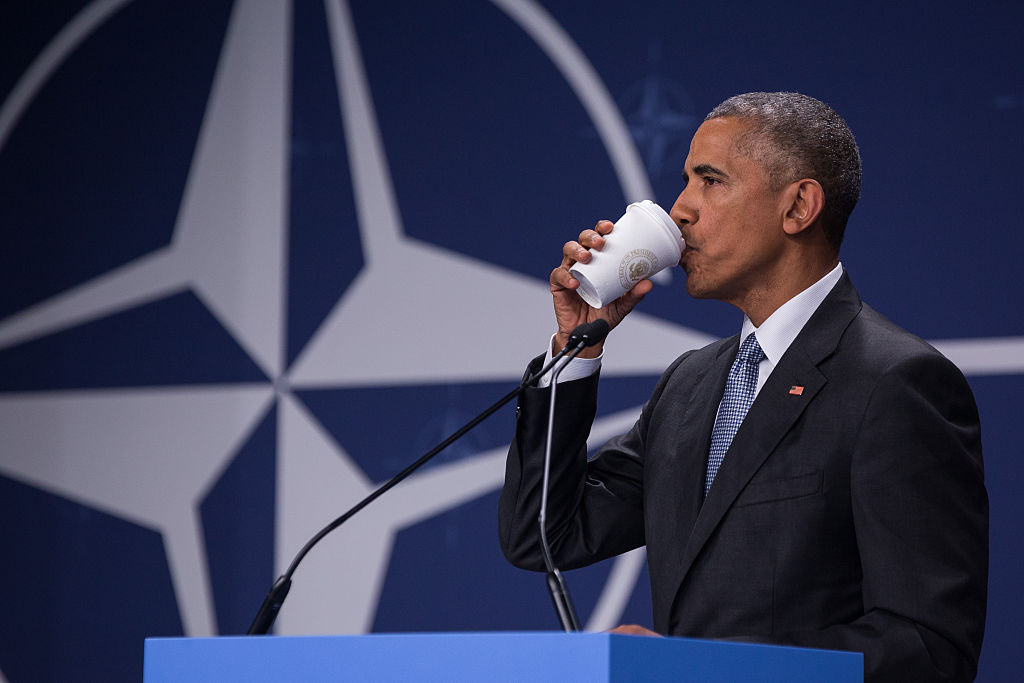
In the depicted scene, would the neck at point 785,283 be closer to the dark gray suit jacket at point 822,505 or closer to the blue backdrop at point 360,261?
the dark gray suit jacket at point 822,505

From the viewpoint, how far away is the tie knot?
192cm

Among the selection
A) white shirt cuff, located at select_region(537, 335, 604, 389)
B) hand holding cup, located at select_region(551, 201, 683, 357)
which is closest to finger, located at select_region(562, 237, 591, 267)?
hand holding cup, located at select_region(551, 201, 683, 357)

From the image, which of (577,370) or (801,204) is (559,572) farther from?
(801,204)

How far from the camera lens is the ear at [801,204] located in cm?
188

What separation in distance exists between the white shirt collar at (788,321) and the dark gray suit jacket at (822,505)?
0.03 m

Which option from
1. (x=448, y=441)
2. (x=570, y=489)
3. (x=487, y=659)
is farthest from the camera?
(x=570, y=489)

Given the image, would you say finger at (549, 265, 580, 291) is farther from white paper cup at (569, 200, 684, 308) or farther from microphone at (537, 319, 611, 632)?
microphone at (537, 319, 611, 632)

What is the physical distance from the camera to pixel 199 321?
11.5ft

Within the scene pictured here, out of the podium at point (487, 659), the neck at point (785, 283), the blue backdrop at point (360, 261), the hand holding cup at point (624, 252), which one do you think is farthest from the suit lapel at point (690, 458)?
the blue backdrop at point (360, 261)

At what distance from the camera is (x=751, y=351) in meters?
1.93

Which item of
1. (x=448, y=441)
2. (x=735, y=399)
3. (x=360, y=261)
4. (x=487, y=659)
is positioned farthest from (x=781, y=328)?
(x=360, y=261)

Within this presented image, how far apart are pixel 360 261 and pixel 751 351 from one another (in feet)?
5.33

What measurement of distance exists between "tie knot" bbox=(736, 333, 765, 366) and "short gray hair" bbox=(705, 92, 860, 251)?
19 cm

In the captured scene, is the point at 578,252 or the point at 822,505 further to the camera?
the point at 578,252
